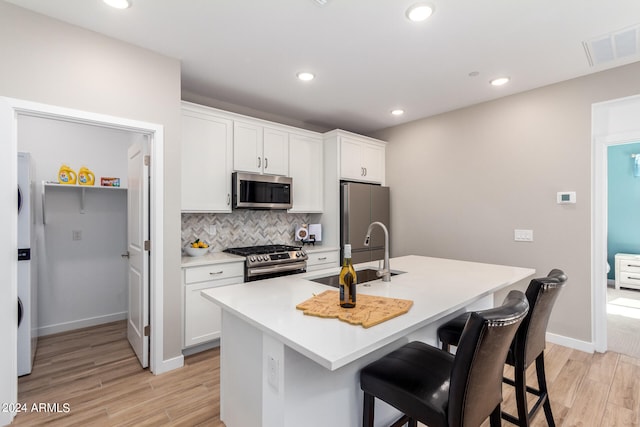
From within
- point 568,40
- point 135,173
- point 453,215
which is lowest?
point 453,215

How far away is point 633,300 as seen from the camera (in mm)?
4422

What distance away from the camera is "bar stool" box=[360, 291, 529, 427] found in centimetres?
Answer: 108

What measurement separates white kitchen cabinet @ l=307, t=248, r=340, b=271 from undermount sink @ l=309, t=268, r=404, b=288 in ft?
4.37

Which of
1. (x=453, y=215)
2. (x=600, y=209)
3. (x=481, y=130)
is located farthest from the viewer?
(x=453, y=215)

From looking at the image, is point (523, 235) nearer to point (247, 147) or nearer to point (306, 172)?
point (306, 172)

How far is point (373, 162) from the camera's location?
4.52m

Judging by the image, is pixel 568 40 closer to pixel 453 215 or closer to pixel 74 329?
pixel 453 215

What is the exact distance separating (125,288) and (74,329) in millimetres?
625

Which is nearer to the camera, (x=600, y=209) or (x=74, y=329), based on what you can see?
(x=600, y=209)

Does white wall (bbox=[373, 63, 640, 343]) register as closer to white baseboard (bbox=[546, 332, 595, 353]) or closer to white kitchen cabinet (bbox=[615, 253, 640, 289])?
white baseboard (bbox=[546, 332, 595, 353])

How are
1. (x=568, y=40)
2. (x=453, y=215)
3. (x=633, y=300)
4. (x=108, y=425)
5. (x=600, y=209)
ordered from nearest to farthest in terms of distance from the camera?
(x=108, y=425) < (x=568, y=40) < (x=600, y=209) < (x=453, y=215) < (x=633, y=300)

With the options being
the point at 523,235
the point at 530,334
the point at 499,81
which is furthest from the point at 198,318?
the point at 499,81

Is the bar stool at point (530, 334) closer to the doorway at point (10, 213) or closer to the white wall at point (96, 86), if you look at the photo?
the white wall at point (96, 86)

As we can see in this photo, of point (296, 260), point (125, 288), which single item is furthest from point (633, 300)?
point (125, 288)
